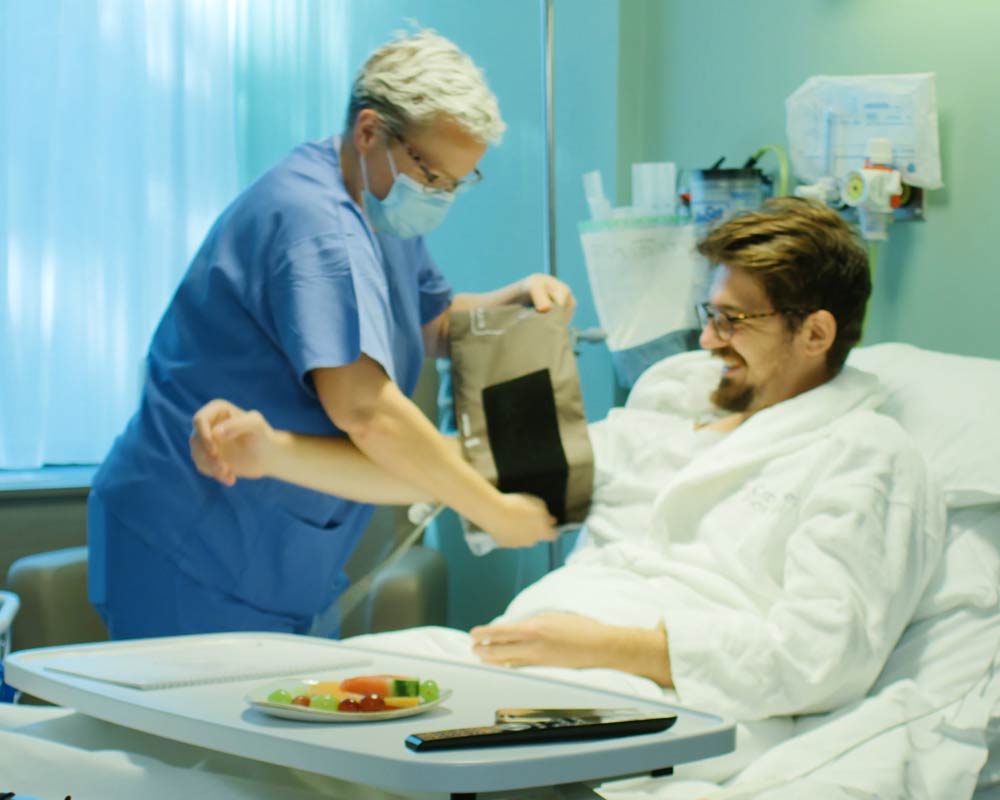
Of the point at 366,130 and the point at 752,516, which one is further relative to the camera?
the point at 366,130

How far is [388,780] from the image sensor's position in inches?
26.8

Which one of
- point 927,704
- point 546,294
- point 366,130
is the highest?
point 366,130

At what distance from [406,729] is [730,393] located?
113 centimetres

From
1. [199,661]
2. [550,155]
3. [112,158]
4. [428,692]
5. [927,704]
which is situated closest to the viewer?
[428,692]

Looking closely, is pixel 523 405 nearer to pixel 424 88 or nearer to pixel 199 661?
pixel 424 88

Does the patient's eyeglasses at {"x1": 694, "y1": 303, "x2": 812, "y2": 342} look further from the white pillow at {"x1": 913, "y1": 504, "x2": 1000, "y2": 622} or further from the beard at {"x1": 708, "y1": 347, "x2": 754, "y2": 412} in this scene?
the white pillow at {"x1": 913, "y1": 504, "x2": 1000, "y2": 622}

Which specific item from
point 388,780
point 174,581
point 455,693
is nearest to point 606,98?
point 174,581

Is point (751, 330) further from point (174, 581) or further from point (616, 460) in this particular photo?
point (174, 581)

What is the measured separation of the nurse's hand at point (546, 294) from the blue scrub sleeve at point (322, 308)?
391 mm

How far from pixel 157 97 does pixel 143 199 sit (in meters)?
0.28

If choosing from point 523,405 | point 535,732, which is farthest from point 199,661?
point 523,405

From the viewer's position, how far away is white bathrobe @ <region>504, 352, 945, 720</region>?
137 centimetres

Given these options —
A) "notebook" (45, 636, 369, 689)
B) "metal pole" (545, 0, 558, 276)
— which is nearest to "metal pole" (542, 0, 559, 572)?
"metal pole" (545, 0, 558, 276)

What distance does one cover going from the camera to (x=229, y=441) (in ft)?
5.16
